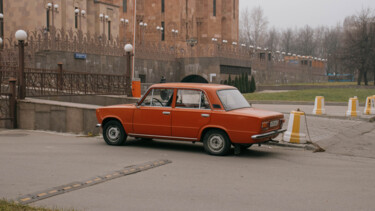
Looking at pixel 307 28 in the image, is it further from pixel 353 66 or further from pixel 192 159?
pixel 192 159

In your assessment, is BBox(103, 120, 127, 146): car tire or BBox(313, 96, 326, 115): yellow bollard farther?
BBox(313, 96, 326, 115): yellow bollard

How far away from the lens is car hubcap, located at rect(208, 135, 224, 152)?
9.27 meters

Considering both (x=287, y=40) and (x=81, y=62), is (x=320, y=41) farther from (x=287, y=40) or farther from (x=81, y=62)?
(x=81, y=62)

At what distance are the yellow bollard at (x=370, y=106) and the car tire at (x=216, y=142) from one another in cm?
1305

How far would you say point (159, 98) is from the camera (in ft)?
33.1

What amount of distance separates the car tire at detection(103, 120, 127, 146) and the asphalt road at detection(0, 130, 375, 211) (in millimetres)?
305

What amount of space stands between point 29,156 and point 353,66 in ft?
162

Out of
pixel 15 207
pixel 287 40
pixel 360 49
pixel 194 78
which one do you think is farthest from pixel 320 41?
pixel 15 207

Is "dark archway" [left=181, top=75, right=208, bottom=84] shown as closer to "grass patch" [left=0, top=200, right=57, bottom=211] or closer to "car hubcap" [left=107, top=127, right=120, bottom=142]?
"car hubcap" [left=107, top=127, right=120, bottom=142]

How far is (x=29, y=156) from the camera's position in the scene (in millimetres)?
8891

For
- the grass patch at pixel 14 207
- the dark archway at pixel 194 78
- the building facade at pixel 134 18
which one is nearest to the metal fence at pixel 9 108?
the grass patch at pixel 14 207

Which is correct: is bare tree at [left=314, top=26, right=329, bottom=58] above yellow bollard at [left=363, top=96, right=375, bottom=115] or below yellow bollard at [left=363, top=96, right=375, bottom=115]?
above

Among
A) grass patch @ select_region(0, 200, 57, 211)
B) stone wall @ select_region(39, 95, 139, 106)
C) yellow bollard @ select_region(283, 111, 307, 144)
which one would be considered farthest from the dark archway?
grass patch @ select_region(0, 200, 57, 211)

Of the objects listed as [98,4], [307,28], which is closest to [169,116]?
[98,4]
